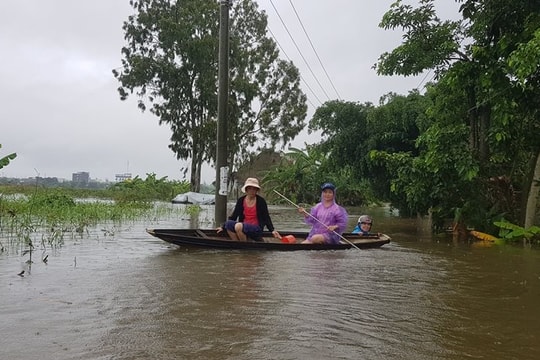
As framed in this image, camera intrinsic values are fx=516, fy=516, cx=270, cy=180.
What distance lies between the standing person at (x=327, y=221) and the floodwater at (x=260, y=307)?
1.18 m

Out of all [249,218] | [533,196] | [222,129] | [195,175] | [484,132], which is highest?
[195,175]

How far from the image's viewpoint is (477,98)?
11.9m

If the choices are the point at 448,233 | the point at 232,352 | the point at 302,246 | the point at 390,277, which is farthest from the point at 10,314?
the point at 448,233

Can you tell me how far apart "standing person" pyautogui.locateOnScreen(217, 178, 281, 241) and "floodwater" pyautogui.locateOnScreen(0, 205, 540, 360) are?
3.09 feet

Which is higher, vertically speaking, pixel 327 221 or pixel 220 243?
pixel 327 221

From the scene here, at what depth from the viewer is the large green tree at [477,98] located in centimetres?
1084

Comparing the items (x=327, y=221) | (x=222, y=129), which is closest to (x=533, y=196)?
(x=327, y=221)

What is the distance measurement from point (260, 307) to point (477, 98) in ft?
30.5

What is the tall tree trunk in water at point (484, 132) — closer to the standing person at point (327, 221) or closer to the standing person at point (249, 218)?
the standing person at point (327, 221)

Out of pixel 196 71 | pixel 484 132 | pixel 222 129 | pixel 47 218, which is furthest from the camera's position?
pixel 196 71

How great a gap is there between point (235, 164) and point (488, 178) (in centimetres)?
2338

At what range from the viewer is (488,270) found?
7426 mm

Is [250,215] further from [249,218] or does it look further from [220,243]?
[220,243]

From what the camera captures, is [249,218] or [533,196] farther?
[533,196]
